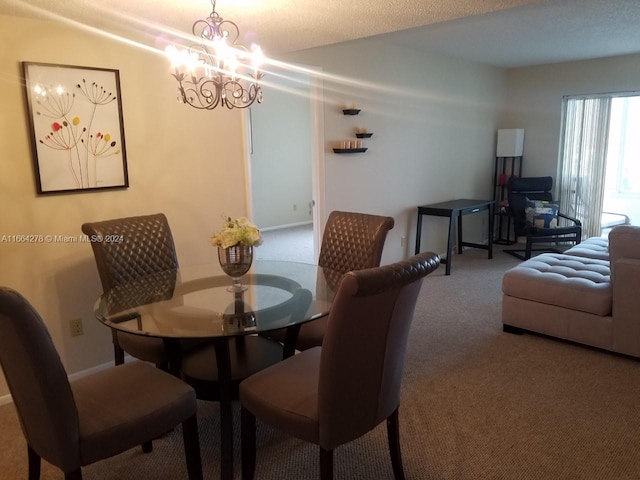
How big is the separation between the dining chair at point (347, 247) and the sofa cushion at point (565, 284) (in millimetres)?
1308

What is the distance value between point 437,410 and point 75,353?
215 centimetres

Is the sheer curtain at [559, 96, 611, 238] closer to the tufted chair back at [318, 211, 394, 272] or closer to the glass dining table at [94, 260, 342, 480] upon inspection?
the tufted chair back at [318, 211, 394, 272]

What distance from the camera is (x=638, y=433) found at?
2.31 meters

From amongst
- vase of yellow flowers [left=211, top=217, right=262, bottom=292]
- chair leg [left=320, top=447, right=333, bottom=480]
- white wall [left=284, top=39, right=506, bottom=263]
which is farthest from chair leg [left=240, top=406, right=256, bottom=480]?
white wall [left=284, top=39, right=506, bottom=263]

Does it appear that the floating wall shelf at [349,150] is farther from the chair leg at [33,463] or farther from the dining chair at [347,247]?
the chair leg at [33,463]

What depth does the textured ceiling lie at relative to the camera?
2.36 m

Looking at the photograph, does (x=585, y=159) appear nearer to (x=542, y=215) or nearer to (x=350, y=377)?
(x=542, y=215)

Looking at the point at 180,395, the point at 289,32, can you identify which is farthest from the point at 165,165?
the point at 180,395

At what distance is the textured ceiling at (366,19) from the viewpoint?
7.74 ft

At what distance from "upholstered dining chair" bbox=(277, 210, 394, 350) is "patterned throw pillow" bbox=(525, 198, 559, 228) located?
3.52 meters

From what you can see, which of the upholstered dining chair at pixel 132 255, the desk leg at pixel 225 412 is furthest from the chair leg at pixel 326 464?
the upholstered dining chair at pixel 132 255

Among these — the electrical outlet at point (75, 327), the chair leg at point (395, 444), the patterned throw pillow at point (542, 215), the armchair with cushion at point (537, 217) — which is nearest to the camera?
the chair leg at point (395, 444)

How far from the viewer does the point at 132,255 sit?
2.70 m

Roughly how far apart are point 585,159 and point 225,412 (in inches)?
225
